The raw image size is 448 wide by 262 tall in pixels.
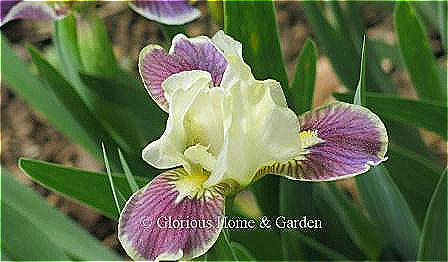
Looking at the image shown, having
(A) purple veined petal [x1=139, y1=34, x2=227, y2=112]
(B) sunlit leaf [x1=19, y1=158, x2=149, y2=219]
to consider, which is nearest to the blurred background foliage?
(B) sunlit leaf [x1=19, y1=158, x2=149, y2=219]

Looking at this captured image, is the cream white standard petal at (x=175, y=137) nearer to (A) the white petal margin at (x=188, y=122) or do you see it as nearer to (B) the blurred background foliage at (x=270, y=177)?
(A) the white petal margin at (x=188, y=122)

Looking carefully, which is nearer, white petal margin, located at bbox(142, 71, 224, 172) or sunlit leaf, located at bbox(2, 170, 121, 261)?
white petal margin, located at bbox(142, 71, 224, 172)

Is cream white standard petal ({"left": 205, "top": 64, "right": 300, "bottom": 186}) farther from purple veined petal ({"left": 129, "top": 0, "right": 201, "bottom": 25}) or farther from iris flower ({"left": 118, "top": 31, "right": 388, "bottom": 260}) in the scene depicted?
purple veined petal ({"left": 129, "top": 0, "right": 201, "bottom": 25})

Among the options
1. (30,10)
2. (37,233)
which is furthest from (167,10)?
(37,233)

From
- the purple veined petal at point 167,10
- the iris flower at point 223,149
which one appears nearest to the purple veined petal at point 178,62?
the iris flower at point 223,149

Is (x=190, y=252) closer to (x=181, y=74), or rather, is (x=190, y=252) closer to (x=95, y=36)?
(x=181, y=74)

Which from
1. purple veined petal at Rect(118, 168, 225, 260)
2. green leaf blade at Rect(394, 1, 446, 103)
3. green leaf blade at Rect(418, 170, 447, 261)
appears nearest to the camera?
purple veined petal at Rect(118, 168, 225, 260)
